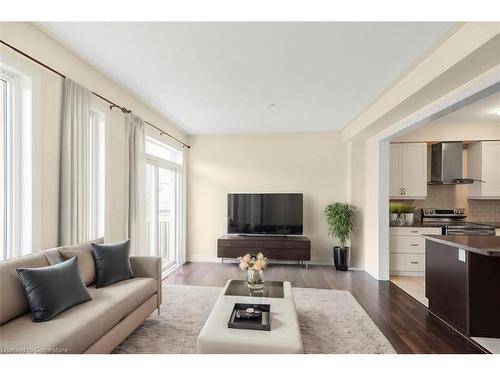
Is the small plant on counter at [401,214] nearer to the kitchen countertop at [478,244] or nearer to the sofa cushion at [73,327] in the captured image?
the kitchen countertop at [478,244]

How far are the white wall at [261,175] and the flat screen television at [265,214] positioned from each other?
0.28m

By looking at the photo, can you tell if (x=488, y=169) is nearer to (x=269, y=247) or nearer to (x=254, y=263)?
(x=269, y=247)

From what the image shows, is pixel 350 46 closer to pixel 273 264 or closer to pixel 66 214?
pixel 66 214

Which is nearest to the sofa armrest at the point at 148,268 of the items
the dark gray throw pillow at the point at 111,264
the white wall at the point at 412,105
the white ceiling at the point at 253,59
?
the dark gray throw pillow at the point at 111,264

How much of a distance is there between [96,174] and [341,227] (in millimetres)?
4115

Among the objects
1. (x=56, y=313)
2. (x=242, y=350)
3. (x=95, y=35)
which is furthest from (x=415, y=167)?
(x=56, y=313)

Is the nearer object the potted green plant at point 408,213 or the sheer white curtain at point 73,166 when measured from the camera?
the sheer white curtain at point 73,166

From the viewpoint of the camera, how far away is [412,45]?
227 cm

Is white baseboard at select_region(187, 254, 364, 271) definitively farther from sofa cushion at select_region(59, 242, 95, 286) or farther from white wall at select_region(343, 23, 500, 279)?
sofa cushion at select_region(59, 242, 95, 286)

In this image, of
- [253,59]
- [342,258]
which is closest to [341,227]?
[342,258]

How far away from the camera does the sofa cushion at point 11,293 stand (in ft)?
5.36

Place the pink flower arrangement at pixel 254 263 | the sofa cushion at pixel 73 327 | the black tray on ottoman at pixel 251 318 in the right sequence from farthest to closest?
1. the pink flower arrangement at pixel 254 263
2. the black tray on ottoman at pixel 251 318
3. the sofa cushion at pixel 73 327

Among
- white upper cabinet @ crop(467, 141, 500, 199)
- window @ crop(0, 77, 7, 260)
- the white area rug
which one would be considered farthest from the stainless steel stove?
window @ crop(0, 77, 7, 260)

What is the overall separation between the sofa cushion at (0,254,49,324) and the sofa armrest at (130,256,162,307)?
41.8 inches
